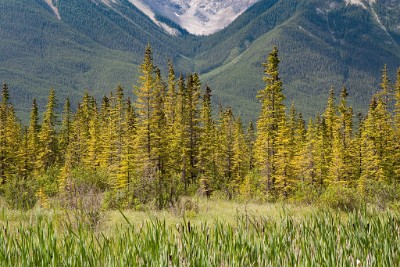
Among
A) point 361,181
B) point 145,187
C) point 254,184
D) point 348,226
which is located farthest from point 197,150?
point 348,226

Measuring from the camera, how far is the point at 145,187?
70.9 ft

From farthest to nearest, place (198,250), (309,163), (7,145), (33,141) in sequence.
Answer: (33,141) → (7,145) → (309,163) → (198,250)

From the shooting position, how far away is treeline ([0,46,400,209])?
89.5ft

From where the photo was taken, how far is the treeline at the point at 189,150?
2727 centimetres

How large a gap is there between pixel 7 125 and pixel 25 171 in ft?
21.6

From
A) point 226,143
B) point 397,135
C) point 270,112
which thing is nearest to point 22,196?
point 270,112

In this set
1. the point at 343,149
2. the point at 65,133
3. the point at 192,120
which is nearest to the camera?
the point at 192,120

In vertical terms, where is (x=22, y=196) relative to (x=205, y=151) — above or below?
below

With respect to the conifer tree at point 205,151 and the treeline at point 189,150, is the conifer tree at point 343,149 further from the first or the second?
the conifer tree at point 205,151

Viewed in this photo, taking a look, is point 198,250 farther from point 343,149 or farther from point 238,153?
point 238,153

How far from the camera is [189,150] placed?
38594 mm

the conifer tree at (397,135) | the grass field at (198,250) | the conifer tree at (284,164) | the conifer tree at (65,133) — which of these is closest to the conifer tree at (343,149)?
the conifer tree at (397,135)

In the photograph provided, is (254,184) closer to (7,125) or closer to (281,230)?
(7,125)

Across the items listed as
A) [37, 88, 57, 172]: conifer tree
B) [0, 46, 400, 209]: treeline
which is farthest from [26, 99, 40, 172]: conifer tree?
[37, 88, 57, 172]: conifer tree
